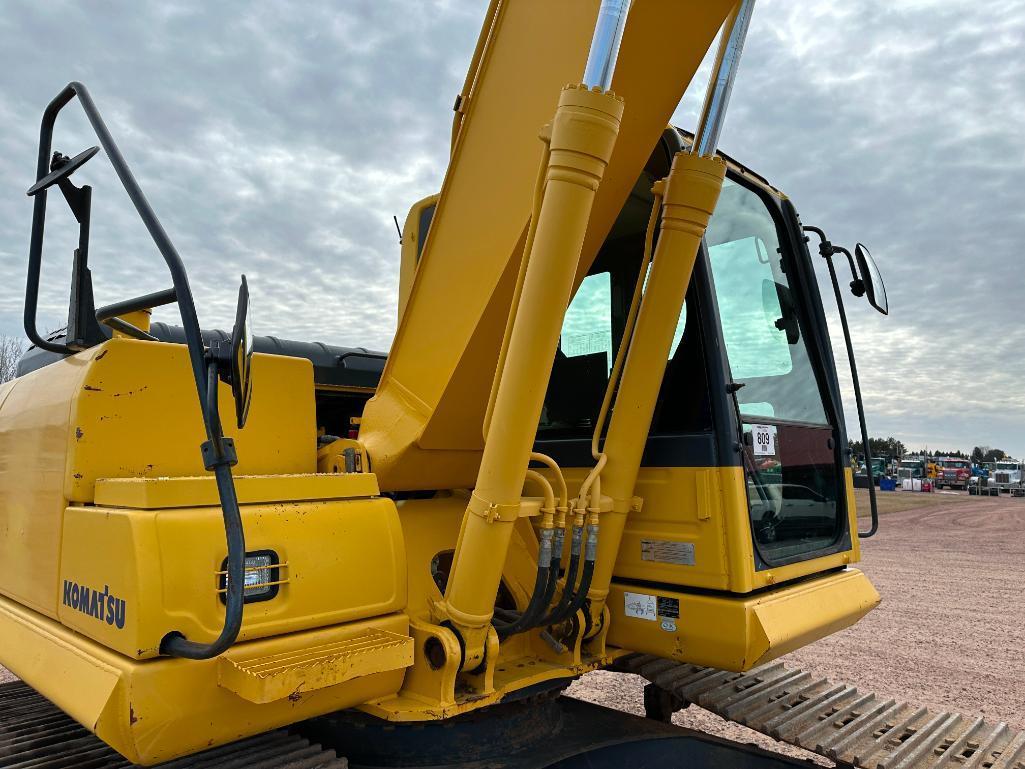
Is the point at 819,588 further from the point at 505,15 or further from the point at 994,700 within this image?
the point at 994,700

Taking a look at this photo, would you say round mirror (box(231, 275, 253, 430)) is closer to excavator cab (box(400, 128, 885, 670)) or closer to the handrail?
the handrail

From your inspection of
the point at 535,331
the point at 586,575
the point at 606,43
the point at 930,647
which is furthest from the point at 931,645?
the point at 606,43

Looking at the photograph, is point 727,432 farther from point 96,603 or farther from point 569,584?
point 96,603

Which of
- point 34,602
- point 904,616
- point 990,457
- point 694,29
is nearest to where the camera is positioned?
point 694,29

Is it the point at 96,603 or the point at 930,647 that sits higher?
the point at 96,603

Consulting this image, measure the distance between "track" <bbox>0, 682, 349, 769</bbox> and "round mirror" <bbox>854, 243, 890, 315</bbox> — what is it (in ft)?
8.82

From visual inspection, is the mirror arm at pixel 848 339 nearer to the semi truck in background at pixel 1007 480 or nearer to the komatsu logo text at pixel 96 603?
the komatsu logo text at pixel 96 603

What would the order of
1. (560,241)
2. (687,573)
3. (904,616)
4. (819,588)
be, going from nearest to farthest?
(560,241) → (687,573) → (819,588) → (904,616)

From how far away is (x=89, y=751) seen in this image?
8.21 feet

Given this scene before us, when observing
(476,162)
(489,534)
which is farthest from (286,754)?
(476,162)

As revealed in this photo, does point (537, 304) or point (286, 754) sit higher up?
point (537, 304)

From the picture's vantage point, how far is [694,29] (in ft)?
7.43

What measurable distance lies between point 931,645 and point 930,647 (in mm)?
80

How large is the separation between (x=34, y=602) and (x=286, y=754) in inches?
37.6
